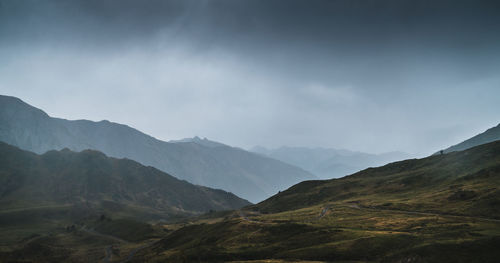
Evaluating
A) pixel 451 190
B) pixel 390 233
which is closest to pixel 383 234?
pixel 390 233

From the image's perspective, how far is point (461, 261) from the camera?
5519cm

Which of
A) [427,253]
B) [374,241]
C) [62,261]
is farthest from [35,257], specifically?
[427,253]

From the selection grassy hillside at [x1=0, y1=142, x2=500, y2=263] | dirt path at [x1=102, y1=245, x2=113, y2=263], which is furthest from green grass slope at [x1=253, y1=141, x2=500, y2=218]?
dirt path at [x1=102, y1=245, x2=113, y2=263]

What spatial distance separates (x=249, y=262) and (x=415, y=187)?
13474cm

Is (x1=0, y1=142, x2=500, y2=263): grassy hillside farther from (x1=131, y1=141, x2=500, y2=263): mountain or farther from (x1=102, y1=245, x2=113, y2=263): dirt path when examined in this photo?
(x1=102, y1=245, x2=113, y2=263): dirt path

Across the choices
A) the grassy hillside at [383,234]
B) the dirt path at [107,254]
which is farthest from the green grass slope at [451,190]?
the dirt path at [107,254]

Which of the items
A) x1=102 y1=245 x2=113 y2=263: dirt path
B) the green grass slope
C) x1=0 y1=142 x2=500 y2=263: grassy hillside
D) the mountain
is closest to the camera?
the mountain

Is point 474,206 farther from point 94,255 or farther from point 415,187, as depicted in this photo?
point 94,255

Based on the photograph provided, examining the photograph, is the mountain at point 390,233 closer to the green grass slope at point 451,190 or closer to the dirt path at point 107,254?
the green grass slope at point 451,190

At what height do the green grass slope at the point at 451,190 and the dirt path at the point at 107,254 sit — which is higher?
the green grass slope at the point at 451,190

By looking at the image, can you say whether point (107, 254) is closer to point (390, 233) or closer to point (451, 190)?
point (390, 233)

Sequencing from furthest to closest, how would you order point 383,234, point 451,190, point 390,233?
point 451,190, point 390,233, point 383,234

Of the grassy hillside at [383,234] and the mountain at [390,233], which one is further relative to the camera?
the grassy hillside at [383,234]

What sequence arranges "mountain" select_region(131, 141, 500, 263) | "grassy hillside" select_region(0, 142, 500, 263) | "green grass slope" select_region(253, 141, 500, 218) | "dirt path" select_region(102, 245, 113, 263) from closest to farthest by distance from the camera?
"mountain" select_region(131, 141, 500, 263) → "grassy hillside" select_region(0, 142, 500, 263) → "green grass slope" select_region(253, 141, 500, 218) → "dirt path" select_region(102, 245, 113, 263)
